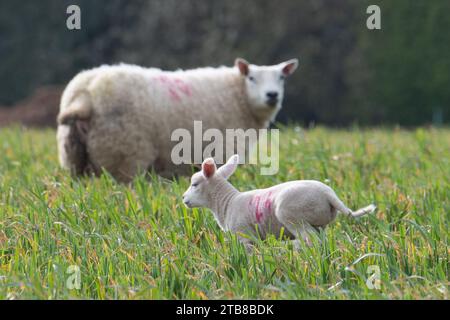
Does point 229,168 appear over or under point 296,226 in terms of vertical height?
over

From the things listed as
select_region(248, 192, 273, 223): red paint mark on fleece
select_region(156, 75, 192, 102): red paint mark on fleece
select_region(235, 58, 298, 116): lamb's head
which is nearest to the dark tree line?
select_region(235, 58, 298, 116): lamb's head

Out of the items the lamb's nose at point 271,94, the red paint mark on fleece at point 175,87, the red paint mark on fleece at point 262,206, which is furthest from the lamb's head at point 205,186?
the lamb's nose at point 271,94

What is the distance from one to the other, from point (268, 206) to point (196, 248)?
0.42 m

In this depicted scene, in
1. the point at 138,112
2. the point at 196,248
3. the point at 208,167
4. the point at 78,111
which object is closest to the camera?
the point at 196,248

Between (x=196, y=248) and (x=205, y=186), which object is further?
(x=205, y=186)

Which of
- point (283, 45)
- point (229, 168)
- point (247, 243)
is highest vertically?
point (283, 45)

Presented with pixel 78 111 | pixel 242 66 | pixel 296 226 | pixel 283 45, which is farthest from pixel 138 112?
pixel 283 45

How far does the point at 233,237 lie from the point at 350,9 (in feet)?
35.1

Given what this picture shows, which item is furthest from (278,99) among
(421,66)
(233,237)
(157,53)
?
(157,53)

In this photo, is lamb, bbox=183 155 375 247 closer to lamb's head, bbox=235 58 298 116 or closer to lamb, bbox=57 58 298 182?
lamb, bbox=57 58 298 182

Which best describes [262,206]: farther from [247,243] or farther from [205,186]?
[205,186]

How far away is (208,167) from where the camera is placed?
397 cm

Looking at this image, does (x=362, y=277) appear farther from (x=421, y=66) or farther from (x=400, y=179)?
(x=421, y=66)
